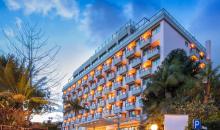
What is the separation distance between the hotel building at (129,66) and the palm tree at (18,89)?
117 feet

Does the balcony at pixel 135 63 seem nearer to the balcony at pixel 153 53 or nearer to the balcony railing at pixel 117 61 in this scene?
the balcony at pixel 153 53

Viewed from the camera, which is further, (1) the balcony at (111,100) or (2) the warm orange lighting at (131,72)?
(1) the balcony at (111,100)

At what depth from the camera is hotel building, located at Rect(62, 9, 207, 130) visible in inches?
2233

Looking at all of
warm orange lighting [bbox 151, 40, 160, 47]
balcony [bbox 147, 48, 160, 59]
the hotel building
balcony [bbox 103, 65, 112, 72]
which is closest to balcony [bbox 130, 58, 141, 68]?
the hotel building

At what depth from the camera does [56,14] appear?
13203 millimetres

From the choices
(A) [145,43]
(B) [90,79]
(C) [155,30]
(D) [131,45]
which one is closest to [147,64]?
(A) [145,43]

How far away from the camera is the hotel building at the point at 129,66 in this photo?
2233 inches

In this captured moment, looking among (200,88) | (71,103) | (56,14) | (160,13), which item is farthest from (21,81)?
(71,103)

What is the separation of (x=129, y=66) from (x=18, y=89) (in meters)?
54.0

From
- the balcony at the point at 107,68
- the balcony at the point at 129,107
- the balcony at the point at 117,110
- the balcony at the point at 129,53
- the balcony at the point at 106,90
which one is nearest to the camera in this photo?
the balcony at the point at 129,107

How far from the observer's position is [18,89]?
13.5 metres

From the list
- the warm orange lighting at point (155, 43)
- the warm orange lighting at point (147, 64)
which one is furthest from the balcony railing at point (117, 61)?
the warm orange lighting at point (155, 43)

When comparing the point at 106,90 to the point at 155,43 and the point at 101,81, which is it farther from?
the point at 155,43

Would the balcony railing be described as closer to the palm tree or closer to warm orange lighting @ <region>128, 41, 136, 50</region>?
warm orange lighting @ <region>128, 41, 136, 50</region>
